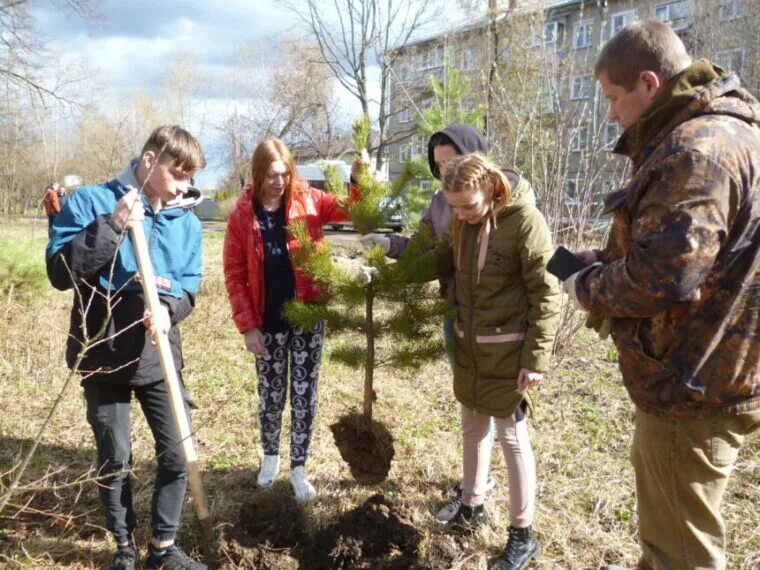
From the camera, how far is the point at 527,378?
218 centimetres

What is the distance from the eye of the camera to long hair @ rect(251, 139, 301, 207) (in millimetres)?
2527

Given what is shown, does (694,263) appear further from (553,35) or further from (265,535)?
(553,35)

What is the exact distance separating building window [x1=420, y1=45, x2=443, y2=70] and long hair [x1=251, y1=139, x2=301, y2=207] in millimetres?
17520

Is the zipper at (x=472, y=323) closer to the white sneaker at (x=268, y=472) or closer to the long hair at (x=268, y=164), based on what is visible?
the long hair at (x=268, y=164)

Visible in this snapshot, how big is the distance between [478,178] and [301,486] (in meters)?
1.81

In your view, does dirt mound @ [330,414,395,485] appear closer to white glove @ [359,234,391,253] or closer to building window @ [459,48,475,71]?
white glove @ [359,234,391,253]

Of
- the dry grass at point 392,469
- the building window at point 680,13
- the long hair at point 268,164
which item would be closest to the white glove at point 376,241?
the long hair at point 268,164

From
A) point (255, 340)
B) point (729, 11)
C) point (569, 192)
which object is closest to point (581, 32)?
point (569, 192)

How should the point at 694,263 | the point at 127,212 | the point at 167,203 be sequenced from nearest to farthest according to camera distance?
1. the point at 694,263
2. the point at 127,212
3. the point at 167,203

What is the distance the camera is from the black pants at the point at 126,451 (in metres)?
2.10

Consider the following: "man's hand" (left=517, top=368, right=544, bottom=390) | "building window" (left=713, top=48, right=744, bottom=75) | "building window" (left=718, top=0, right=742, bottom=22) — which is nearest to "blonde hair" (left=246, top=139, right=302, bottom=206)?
"man's hand" (left=517, top=368, right=544, bottom=390)

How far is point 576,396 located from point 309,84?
2160cm

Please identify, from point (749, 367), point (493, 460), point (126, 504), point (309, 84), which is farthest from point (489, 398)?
point (309, 84)

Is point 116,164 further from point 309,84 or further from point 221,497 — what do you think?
point 309,84
